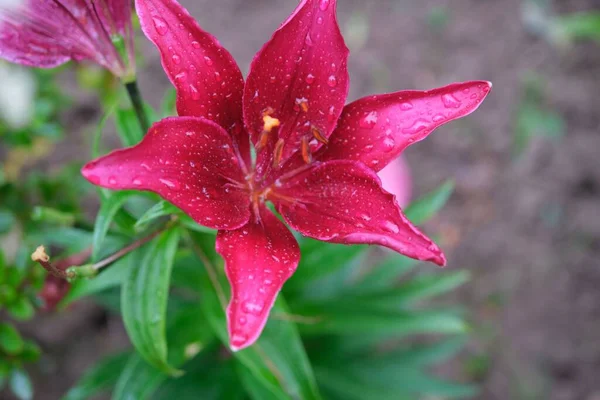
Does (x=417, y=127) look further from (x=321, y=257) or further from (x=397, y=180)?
(x=397, y=180)

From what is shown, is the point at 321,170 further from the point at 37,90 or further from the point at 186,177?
the point at 37,90

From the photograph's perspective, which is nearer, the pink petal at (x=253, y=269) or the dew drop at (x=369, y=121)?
the pink petal at (x=253, y=269)

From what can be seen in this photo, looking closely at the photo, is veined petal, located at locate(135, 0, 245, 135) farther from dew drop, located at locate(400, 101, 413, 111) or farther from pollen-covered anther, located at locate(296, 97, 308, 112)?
dew drop, located at locate(400, 101, 413, 111)

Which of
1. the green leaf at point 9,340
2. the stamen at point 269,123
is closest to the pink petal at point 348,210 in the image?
the stamen at point 269,123

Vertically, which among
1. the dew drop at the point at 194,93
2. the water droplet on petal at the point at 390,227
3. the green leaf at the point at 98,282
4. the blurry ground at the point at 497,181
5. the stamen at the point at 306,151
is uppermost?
the dew drop at the point at 194,93

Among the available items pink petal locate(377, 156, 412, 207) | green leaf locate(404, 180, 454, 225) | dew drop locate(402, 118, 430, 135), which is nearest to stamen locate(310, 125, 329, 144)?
Answer: dew drop locate(402, 118, 430, 135)

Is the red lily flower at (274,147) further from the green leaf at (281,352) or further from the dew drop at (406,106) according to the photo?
the green leaf at (281,352)

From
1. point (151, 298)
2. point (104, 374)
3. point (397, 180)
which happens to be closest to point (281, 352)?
point (151, 298)
